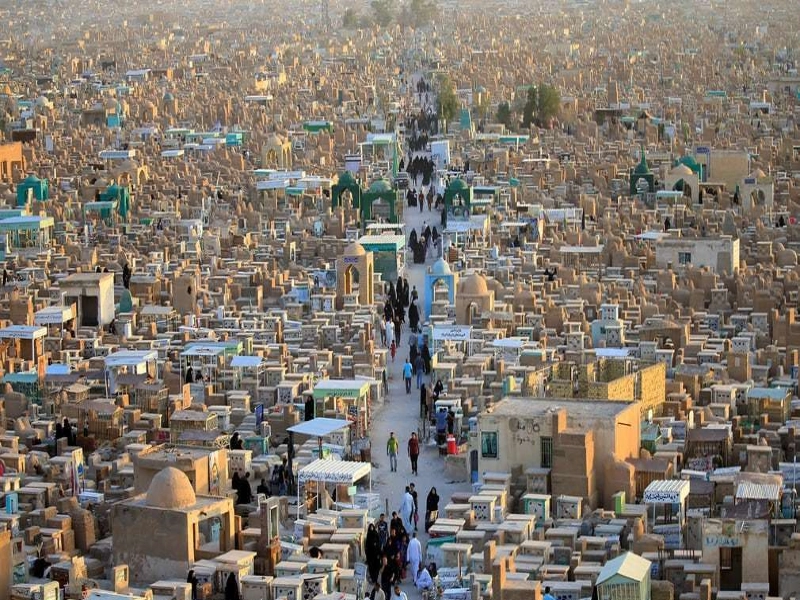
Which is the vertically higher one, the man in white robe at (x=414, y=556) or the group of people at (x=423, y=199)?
the group of people at (x=423, y=199)

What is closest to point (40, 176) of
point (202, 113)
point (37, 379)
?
point (202, 113)

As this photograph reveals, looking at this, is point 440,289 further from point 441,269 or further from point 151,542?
point 151,542

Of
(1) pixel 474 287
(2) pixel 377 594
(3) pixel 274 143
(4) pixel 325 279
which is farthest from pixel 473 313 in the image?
(3) pixel 274 143

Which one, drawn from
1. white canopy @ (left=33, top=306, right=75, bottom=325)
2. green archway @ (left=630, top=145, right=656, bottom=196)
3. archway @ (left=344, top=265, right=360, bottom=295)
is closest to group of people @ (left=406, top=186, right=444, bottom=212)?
green archway @ (left=630, top=145, right=656, bottom=196)

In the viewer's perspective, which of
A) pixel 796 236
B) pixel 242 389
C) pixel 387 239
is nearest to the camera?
pixel 242 389

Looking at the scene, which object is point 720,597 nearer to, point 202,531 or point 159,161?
point 202,531

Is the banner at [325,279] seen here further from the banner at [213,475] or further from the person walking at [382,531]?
the person walking at [382,531]

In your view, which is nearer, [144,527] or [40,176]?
[144,527]

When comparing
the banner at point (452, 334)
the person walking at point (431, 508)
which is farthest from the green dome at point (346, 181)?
the person walking at point (431, 508)
